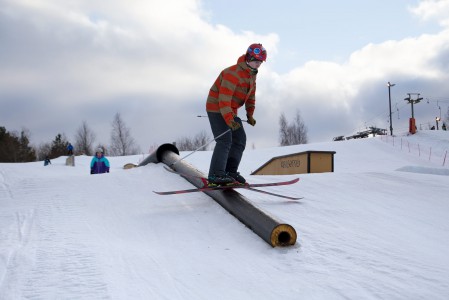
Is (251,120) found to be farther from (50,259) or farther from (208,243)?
(50,259)

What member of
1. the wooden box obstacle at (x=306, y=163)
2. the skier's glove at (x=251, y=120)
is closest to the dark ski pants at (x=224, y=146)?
the skier's glove at (x=251, y=120)

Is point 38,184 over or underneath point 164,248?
over

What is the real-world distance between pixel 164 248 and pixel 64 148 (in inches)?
2331

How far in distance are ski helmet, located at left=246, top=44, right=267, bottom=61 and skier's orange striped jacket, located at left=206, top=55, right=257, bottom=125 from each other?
0.34ft

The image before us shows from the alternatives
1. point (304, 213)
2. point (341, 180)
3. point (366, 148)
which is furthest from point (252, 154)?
point (304, 213)

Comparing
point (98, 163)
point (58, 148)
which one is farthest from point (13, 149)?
point (98, 163)

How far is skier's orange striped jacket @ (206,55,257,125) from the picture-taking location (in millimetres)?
4508

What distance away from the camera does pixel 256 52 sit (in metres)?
4.51

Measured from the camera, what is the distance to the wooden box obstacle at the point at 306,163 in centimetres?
1319

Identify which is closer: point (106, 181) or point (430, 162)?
point (106, 181)

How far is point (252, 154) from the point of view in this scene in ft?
105

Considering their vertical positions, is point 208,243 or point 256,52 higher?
point 256,52

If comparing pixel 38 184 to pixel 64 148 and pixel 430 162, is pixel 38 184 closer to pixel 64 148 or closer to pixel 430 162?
pixel 430 162

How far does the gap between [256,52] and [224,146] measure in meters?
1.18
